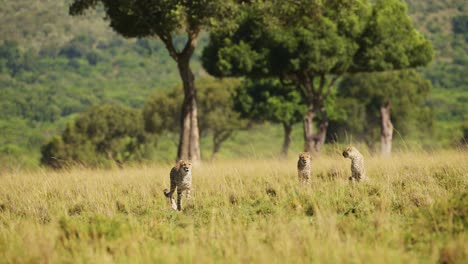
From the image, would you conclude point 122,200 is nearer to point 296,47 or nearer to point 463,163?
point 463,163

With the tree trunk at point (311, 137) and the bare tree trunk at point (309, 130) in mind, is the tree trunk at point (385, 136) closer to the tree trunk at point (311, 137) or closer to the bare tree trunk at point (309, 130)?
the tree trunk at point (311, 137)

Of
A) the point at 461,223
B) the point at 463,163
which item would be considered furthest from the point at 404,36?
the point at 461,223

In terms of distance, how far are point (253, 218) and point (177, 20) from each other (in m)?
11.8

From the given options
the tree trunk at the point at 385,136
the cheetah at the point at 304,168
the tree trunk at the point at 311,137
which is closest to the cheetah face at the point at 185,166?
the cheetah at the point at 304,168

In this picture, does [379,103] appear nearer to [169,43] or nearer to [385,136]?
[385,136]

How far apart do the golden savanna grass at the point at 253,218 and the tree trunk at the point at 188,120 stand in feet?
29.8

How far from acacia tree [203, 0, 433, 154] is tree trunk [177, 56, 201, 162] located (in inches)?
202

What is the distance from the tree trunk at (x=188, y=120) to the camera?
76.0 feet

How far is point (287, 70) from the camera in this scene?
99.6 feet

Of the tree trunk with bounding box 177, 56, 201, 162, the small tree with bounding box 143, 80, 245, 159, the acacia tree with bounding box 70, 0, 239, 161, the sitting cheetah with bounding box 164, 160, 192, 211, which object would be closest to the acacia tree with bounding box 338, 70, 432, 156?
the small tree with bounding box 143, 80, 245, 159

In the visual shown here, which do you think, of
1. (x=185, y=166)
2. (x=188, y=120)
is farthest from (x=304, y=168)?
(x=188, y=120)

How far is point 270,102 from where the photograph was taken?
58156mm

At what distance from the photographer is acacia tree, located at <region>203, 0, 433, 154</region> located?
29.0 m

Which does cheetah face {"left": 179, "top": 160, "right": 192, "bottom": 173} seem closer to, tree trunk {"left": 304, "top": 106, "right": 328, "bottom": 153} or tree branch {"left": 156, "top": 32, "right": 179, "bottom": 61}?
tree branch {"left": 156, "top": 32, "right": 179, "bottom": 61}
